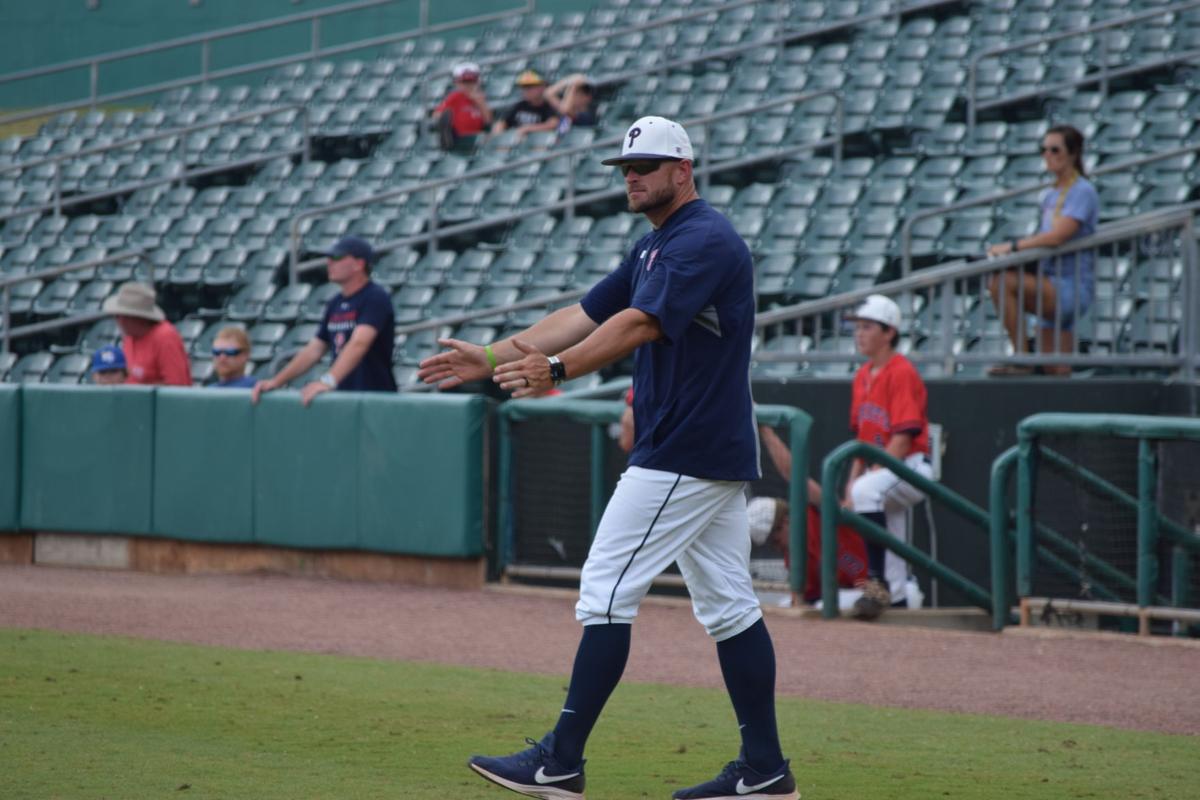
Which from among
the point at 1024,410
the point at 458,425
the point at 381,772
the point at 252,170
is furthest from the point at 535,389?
the point at 252,170

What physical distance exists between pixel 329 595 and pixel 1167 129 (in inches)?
340

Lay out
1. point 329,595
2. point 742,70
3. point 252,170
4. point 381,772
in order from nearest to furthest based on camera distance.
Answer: point 381,772 < point 329,595 < point 742,70 < point 252,170

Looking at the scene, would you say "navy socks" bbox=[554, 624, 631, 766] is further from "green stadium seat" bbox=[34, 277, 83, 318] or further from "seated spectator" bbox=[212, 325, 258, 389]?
"green stadium seat" bbox=[34, 277, 83, 318]

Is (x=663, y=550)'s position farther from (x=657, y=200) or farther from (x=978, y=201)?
(x=978, y=201)

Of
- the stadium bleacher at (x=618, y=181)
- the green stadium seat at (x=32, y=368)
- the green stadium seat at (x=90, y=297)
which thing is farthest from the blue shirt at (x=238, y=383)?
the green stadium seat at (x=90, y=297)

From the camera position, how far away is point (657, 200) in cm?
486

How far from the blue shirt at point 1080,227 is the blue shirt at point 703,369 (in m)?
5.97

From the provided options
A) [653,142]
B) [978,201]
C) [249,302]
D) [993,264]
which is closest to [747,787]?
[653,142]

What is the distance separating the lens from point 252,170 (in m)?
19.3

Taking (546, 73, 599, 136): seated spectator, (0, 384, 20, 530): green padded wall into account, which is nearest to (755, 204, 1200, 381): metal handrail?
(0, 384, 20, 530): green padded wall

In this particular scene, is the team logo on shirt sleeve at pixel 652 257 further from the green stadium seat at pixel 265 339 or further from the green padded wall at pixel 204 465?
the green stadium seat at pixel 265 339

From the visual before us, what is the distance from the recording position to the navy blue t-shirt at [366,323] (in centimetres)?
988

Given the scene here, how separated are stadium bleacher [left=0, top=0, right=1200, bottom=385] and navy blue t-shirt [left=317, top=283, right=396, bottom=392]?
2.67 meters

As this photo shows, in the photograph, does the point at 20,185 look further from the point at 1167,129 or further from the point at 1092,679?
the point at 1092,679
